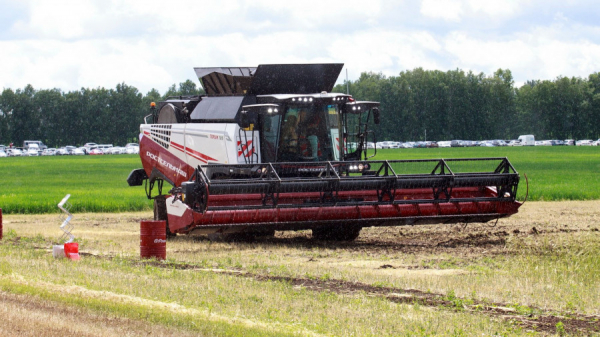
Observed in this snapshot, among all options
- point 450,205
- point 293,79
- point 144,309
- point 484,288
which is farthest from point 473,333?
point 293,79

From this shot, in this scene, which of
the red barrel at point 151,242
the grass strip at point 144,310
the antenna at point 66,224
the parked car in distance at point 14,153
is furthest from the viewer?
the parked car in distance at point 14,153

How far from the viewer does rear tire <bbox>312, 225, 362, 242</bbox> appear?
16375 millimetres

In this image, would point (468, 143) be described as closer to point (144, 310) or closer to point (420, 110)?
point (420, 110)

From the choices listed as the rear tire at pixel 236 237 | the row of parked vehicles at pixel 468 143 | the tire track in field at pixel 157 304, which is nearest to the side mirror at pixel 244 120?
the rear tire at pixel 236 237

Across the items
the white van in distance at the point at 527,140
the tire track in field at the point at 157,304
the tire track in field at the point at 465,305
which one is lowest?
the tire track in field at the point at 465,305

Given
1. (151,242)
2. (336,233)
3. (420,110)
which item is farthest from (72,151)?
(151,242)

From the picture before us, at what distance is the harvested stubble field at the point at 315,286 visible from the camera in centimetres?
802

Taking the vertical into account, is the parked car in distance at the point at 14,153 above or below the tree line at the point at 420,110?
below

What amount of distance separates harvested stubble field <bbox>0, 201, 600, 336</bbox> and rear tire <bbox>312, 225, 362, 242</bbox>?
9.1 inches

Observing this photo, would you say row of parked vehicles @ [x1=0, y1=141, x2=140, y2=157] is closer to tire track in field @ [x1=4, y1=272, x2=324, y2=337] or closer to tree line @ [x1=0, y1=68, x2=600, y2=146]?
tree line @ [x1=0, y1=68, x2=600, y2=146]

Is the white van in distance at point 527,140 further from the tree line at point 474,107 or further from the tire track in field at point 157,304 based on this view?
the tire track in field at point 157,304

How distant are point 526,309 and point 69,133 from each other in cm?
13520

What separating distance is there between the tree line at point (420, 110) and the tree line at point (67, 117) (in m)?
0.16

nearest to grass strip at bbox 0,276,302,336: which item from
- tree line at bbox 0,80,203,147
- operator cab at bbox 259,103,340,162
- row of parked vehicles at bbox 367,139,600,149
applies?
operator cab at bbox 259,103,340,162
